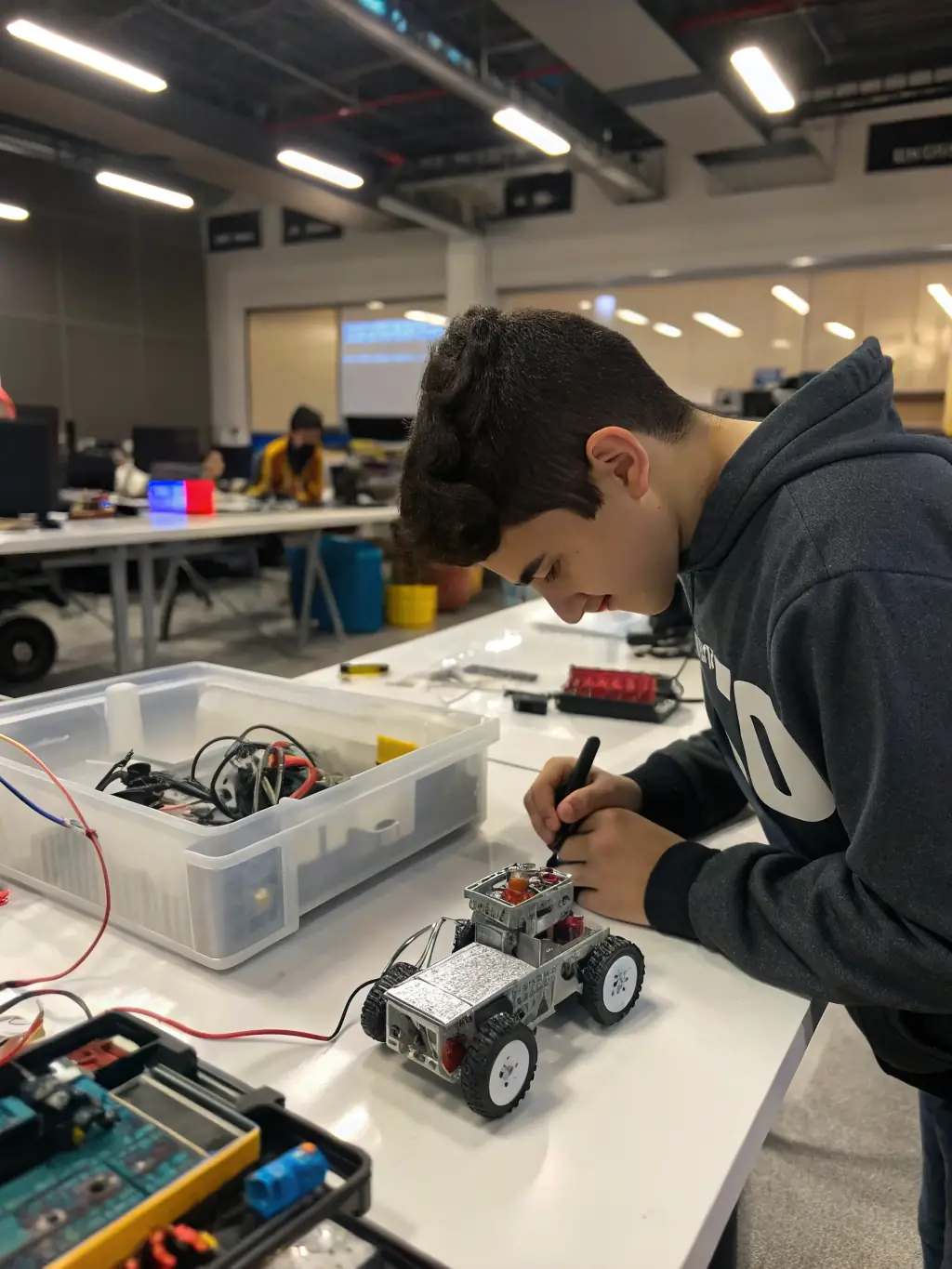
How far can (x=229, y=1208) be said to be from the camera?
424 mm

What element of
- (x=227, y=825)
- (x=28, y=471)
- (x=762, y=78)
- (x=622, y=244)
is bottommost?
(x=227, y=825)

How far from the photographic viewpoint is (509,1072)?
0.55 m

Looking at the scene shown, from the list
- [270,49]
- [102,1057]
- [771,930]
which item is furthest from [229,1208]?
[270,49]

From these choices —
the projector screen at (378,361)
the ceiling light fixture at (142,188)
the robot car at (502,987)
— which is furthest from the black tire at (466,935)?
the projector screen at (378,361)

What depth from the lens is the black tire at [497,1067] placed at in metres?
0.53

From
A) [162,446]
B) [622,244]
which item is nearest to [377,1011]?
[162,446]

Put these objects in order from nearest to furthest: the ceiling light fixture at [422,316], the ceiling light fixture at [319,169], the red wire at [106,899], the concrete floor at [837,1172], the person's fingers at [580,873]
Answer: the red wire at [106,899]
the person's fingers at [580,873]
the concrete floor at [837,1172]
the ceiling light fixture at [319,169]
the ceiling light fixture at [422,316]

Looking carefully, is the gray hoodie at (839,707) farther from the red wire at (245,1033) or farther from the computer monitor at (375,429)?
the computer monitor at (375,429)

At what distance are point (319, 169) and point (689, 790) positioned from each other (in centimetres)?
629

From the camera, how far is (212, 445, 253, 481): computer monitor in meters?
7.28

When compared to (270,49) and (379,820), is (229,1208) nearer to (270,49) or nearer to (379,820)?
(379,820)

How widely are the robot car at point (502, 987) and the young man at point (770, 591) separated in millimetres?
130

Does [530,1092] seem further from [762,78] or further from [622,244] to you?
[622,244]

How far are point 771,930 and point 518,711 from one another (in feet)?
2.48
